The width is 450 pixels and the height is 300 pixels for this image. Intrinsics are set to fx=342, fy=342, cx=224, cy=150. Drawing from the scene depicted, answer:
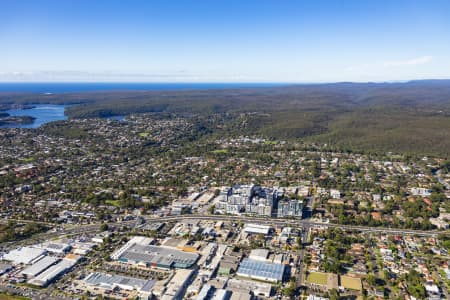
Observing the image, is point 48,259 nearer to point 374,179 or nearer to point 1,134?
point 374,179

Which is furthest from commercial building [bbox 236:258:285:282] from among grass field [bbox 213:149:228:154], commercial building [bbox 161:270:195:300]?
grass field [bbox 213:149:228:154]

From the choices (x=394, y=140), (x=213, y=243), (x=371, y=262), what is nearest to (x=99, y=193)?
(x=213, y=243)

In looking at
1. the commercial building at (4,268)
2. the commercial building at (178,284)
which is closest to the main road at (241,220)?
the commercial building at (4,268)

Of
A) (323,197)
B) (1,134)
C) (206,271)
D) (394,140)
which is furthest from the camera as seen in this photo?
(1,134)

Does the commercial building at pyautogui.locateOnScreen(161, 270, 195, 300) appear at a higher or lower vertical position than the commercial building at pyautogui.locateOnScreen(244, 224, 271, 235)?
lower

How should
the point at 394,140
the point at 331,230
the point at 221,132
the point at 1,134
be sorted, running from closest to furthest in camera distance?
the point at 331,230 < the point at 394,140 < the point at 1,134 < the point at 221,132

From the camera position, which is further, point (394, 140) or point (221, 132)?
point (221, 132)

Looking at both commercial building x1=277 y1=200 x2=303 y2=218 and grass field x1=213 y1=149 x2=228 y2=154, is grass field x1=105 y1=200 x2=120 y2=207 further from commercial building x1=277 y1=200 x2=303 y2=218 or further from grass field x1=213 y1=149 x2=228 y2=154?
grass field x1=213 y1=149 x2=228 y2=154

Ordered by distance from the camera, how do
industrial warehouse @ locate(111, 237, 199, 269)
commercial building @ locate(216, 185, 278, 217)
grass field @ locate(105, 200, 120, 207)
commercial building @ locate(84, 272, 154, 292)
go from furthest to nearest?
grass field @ locate(105, 200, 120, 207) → commercial building @ locate(216, 185, 278, 217) → industrial warehouse @ locate(111, 237, 199, 269) → commercial building @ locate(84, 272, 154, 292)
